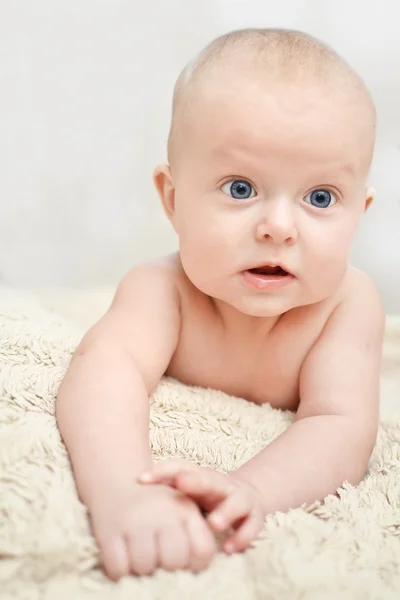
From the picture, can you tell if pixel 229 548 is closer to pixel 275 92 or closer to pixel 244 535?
pixel 244 535

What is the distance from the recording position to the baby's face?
2.95 ft

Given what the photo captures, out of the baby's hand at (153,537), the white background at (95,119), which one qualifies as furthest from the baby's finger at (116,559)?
the white background at (95,119)

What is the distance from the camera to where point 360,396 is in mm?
1011

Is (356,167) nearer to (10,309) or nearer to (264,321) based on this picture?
(264,321)

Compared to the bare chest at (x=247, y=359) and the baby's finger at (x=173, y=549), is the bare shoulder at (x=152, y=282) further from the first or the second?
the baby's finger at (x=173, y=549)

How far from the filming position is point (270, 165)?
2.96 feet

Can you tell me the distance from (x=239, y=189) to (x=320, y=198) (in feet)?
0.34

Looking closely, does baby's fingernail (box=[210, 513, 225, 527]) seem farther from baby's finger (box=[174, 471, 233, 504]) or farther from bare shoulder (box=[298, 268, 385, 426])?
bare shoulder (box=[298, 268, 385, 426])

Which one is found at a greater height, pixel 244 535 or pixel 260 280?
pixel 260 280

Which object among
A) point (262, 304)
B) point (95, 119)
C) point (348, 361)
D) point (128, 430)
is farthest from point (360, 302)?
point (95, 119)

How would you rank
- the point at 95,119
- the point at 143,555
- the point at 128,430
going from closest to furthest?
Result: the point at 143,555 → the point at 128,430 → the point at 95,119

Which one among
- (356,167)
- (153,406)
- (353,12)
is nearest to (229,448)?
(153,406)

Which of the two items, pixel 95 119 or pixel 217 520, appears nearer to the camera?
pixel 217 520

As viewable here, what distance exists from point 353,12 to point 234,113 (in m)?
0.99
